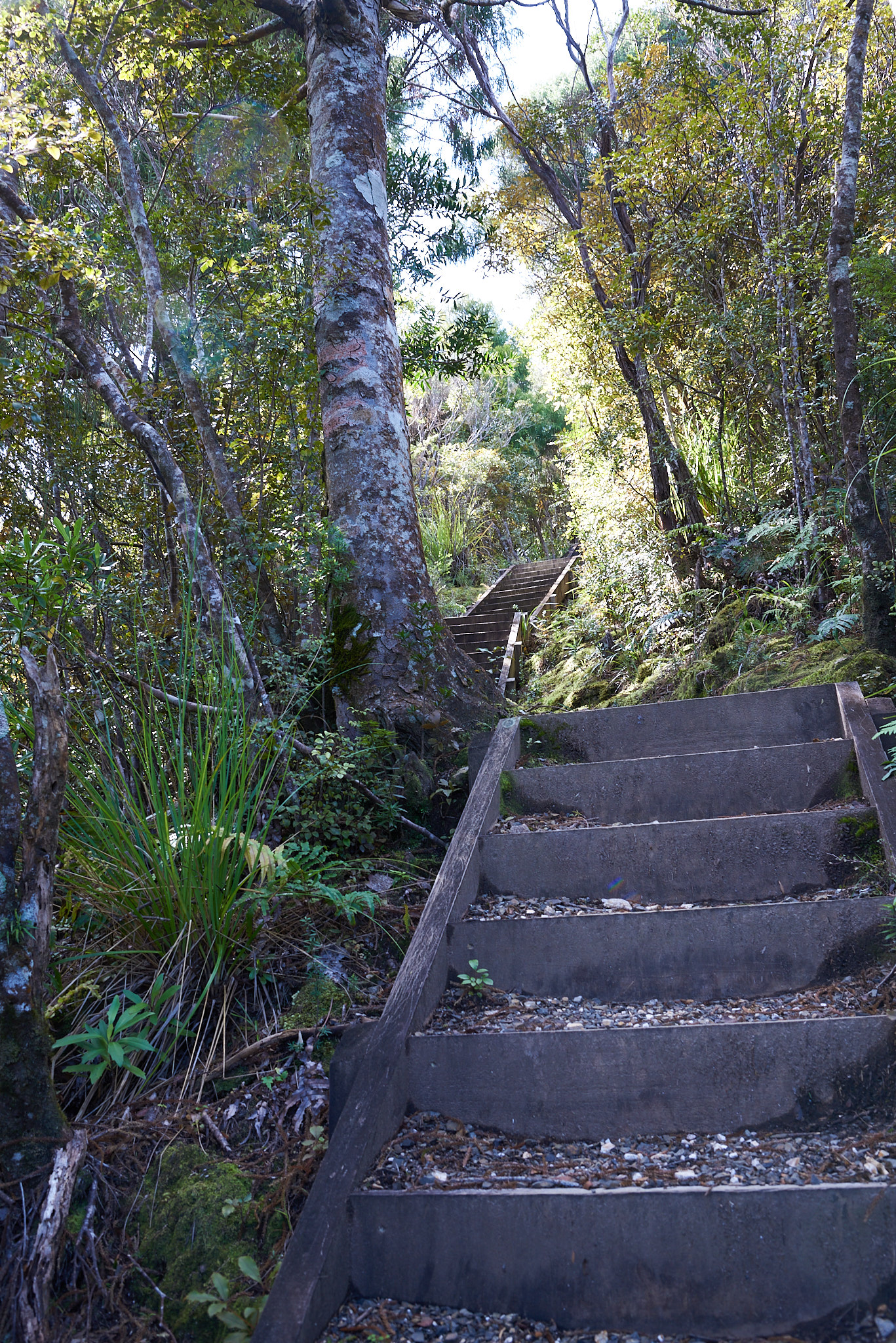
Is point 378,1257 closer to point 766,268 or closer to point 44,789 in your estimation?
point 44,789

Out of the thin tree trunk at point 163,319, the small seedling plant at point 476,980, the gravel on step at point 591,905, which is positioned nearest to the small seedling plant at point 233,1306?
the small seedling plant at point 476,980

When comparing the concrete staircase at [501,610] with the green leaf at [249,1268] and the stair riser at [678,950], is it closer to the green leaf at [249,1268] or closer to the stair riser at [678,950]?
the stair riser at [678,950]

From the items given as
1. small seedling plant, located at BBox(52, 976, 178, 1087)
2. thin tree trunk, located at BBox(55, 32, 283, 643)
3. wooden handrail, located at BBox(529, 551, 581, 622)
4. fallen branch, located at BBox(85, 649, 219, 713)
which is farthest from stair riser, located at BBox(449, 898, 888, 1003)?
wooden handrail, located at BBox(529, 551, 581, 622)

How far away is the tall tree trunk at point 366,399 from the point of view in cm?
349

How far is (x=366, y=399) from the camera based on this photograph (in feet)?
12.7

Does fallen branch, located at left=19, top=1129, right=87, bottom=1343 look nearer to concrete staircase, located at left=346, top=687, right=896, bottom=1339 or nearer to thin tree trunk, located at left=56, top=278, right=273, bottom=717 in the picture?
concrete staircase, located at left=346, top=687, right=896, bottom=1339

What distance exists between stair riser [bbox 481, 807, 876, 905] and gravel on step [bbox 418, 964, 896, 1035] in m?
0.37

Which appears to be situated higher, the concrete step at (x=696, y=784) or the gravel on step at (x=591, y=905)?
the concrete step at (x=696, y=784)

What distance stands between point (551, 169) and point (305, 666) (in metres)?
6.93

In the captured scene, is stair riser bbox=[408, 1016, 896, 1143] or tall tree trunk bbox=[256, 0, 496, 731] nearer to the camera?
stair riser bbox=[408, 1016, 896, 1143]

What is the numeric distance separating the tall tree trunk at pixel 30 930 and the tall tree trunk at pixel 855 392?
10.6 feet

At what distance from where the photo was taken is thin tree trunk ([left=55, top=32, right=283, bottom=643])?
130 inches

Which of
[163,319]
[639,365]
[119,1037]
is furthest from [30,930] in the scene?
[639,365]

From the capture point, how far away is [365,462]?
3.80m
